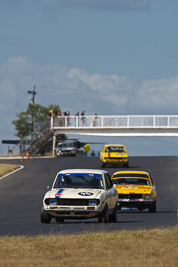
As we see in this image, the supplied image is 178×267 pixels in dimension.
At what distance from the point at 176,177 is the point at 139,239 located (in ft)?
98.8

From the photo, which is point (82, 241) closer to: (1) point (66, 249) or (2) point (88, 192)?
(1) point (66, 249)

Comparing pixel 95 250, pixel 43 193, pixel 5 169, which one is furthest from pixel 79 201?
pixel 5 169

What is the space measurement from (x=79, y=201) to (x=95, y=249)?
5.80 meters

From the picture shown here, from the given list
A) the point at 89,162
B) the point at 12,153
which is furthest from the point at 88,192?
the point at 12,153

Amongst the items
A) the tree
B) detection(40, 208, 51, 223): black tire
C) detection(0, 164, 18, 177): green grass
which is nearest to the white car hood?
detection(40, 208, 51, 223): black tire

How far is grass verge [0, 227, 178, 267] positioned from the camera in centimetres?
1116

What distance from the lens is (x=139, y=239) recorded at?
14.4 metres

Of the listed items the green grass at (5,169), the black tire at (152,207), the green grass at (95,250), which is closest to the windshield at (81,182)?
the green grass at (95,250)

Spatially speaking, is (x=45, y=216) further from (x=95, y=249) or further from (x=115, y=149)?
(x=115, y=149)

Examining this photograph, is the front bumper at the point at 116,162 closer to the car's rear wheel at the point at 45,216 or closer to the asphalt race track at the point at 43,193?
the asphalt race track at the point at 43,193

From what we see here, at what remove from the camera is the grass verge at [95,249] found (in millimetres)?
11156

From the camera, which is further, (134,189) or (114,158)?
(114,158)

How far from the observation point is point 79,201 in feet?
61.1

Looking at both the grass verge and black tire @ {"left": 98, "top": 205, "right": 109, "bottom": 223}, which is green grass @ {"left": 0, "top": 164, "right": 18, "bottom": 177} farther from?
the grass verge
